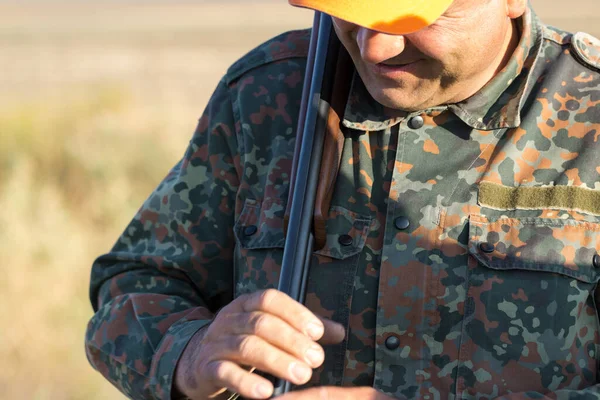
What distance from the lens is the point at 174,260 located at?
103 inches

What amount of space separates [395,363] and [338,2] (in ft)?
2.96

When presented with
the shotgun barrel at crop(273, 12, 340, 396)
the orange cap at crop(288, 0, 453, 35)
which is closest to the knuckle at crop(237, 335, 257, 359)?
the shotgun barrel at crop(273, 12, 340, 396)

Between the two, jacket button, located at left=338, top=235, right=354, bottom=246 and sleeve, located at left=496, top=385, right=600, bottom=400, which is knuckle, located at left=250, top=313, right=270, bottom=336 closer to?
jacket button, located at left=338, top=235, right=354, bottom=246

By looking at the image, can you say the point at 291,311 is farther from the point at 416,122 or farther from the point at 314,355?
the point at 416,122

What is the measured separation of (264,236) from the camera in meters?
2.49

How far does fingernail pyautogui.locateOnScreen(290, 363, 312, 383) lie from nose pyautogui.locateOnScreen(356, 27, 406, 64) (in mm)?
734

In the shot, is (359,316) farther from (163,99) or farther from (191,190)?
(163,99)

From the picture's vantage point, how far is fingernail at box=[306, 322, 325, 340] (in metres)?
1.97

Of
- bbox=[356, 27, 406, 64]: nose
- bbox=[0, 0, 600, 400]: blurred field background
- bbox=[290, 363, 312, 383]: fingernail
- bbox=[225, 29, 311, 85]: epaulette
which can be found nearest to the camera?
bbox=[290, 363, 312, 383]: fingernail

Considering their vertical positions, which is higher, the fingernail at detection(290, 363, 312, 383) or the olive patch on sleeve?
the olive patch on sleeve

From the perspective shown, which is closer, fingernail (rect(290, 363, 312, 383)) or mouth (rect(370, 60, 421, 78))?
fingernail (rect(290, 363, 312, 383))

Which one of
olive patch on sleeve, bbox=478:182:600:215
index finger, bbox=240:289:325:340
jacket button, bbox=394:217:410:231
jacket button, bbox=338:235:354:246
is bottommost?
index finger, bbox=240:289:325:340

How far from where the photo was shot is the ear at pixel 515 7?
234cm

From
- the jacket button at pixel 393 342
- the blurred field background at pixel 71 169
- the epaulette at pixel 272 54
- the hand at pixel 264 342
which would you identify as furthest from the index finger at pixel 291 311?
the blurred field background at pixel 71 169
